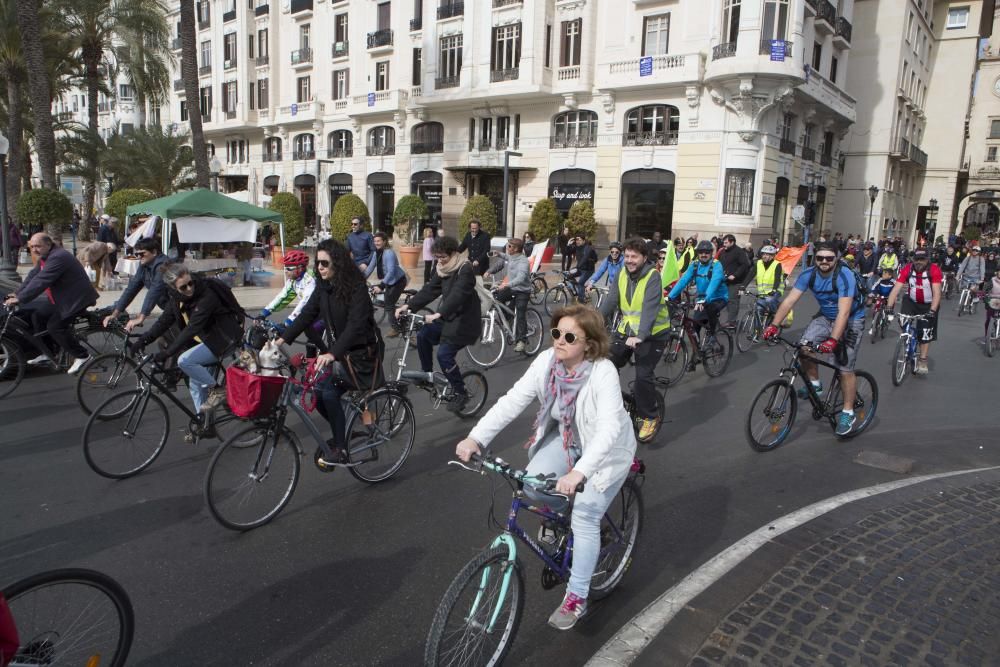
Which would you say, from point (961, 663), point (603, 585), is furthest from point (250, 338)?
point (961, 663)

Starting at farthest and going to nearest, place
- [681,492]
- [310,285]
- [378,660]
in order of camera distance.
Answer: [310,285] < [681,492] < [378,660]

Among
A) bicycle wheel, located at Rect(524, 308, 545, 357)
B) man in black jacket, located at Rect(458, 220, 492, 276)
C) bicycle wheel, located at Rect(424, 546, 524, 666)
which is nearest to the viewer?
bicycle wheel, located at Rect(424, 546, 524, 666)

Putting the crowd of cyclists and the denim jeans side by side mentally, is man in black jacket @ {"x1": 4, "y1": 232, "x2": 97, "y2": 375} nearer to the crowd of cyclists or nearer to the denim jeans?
the crowd of cyclists

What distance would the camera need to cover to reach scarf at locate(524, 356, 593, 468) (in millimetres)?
3135

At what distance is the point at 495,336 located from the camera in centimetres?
965

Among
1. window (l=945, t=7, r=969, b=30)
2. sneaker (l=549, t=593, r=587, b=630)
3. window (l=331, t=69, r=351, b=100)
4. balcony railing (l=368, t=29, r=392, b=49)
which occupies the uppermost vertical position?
window (l=945, t=7, r=969, b=30)

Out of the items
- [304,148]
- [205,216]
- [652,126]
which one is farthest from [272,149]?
[205,216]

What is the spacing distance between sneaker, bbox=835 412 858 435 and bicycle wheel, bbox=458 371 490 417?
349 centimetres

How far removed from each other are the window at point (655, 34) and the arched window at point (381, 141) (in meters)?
15.5

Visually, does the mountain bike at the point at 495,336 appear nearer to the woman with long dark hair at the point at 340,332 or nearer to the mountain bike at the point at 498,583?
the woman with long dark hair at the point at 340,332

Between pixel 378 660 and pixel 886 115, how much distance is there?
1854 inches

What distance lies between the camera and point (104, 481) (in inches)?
195

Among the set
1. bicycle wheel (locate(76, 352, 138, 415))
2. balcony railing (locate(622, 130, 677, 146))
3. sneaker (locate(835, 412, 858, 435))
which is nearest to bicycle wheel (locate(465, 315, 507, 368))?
bicycle wheel (locate(76, 352, 138, 415))

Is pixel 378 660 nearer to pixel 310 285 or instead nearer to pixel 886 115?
pixel 310 285
